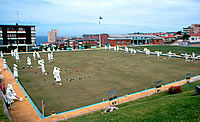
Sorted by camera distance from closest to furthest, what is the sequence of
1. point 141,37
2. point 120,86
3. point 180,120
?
1. point 180,120
2. point 120,86
3. point 141,37

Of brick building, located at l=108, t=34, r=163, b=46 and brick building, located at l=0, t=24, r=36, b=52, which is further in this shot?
brick building, located at l=108, t=34, r=163, b=46

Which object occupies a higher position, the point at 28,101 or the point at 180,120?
the point at 180,120

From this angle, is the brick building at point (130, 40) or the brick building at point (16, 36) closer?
the brick building at point (16, 36)

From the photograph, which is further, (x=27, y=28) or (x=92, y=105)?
(x=27, y=28)

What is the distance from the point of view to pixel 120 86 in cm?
1407

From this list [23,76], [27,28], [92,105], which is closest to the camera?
[92,105]

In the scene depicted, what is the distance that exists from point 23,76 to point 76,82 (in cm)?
583

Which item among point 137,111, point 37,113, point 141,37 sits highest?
point 141,37

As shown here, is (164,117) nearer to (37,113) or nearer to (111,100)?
(111,100)

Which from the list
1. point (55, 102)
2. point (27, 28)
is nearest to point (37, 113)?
point (55, 102)

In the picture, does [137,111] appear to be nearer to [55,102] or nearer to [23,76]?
[55,102]

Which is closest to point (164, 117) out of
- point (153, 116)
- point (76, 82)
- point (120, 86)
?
point (153, 116)

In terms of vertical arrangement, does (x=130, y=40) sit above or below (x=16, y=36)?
below

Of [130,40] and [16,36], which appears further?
[130,40]
